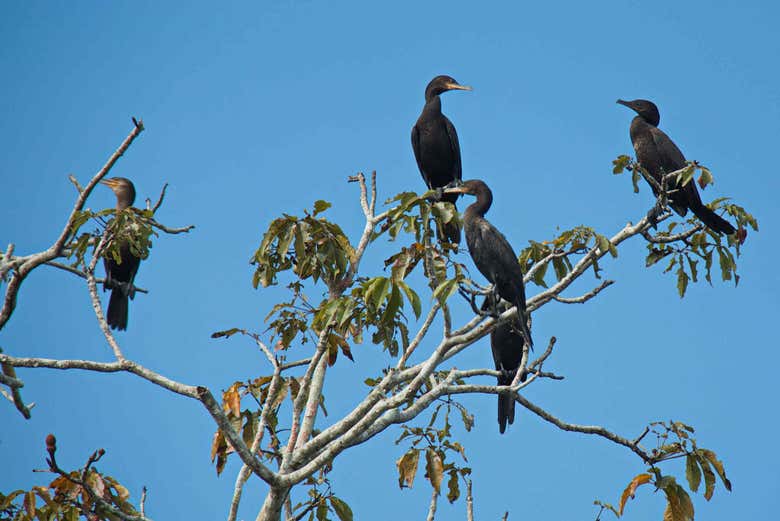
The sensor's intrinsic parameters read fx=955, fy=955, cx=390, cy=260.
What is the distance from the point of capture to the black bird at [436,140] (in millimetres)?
8695

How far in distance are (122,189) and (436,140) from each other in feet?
9.72

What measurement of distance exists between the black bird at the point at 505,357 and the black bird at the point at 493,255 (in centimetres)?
106

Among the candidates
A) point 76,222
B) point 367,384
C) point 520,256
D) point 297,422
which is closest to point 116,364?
Answer: point 76,222

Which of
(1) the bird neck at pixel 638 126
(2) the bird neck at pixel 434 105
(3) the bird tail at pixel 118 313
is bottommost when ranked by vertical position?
(3) the bird tail at pixel 118 313

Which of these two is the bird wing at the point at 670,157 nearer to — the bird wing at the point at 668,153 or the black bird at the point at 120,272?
the bird wing at the point at 668,153

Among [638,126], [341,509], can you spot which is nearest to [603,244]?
[341,509]

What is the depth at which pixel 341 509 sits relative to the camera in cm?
508

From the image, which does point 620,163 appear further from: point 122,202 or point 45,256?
point 122,202

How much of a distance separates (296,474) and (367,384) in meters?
1.15

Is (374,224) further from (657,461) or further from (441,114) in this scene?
(441,114)

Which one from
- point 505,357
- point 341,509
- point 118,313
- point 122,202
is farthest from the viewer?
point 122,202

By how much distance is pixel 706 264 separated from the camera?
5.82 metres

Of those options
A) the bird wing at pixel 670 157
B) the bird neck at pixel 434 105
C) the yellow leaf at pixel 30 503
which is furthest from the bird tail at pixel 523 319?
the bird neck at pixel 434 105

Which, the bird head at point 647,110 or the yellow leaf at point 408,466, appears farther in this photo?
the bird head at point 647,110
